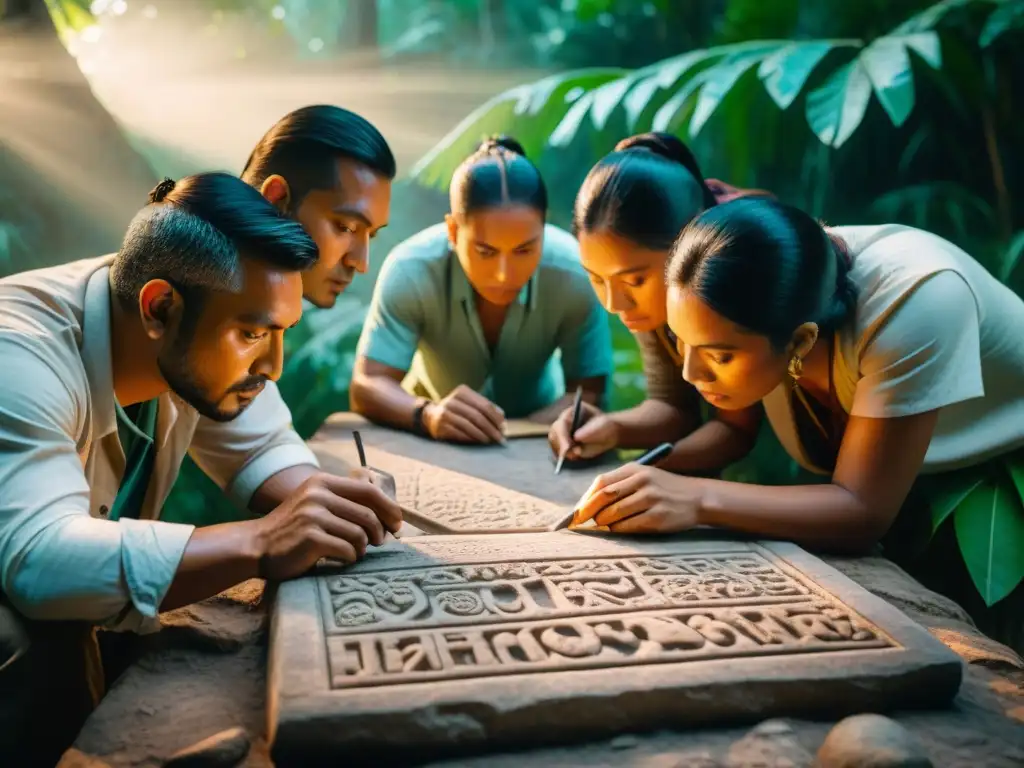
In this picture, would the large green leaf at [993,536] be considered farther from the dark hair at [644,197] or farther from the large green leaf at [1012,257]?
the large green leaf at [1012,257]

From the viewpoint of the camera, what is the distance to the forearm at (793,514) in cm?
202

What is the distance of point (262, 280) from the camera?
1774mm

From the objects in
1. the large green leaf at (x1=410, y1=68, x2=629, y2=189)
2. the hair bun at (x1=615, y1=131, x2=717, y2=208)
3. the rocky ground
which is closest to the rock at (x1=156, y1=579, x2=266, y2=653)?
the rocky ground

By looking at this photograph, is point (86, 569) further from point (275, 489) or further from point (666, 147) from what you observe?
point (666, 147)

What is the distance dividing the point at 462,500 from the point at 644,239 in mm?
852

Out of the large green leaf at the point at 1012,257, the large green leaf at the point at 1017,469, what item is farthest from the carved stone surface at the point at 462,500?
the large green leaf at the point at 1012,257

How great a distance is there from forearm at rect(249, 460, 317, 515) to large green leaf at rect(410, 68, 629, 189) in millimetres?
2882

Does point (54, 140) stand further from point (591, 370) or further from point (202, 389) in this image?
point (202, 389)

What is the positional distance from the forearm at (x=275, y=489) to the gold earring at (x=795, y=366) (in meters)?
1.16

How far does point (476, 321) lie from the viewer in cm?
334

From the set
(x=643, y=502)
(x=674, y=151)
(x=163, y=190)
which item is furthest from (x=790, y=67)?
(x=163, y=190)

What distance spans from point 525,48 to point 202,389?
458 centimetres

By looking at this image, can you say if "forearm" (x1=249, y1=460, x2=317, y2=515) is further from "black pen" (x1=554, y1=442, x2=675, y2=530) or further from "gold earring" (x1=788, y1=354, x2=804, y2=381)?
"gold earring" (x1=788, y1=354, x2=804, y2=381)

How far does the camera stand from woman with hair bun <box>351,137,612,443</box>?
2.92 m
